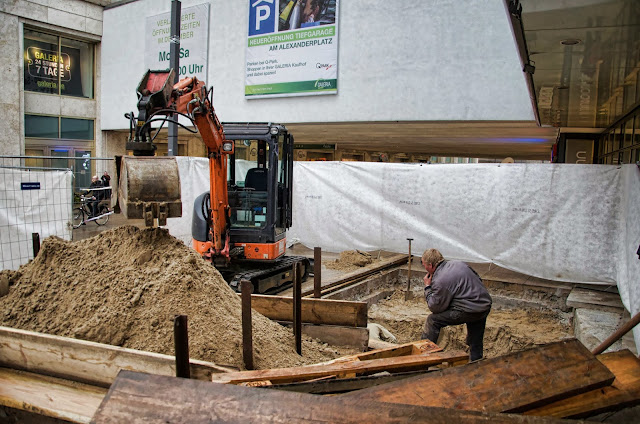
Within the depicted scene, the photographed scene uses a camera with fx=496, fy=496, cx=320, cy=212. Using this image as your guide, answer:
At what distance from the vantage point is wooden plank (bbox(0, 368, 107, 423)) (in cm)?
375

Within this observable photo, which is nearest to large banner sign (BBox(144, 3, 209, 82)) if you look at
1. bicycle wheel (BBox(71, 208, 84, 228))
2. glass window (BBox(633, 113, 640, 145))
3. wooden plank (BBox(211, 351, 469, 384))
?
bicycle wheel (BBox(71, 208, 84, 228))

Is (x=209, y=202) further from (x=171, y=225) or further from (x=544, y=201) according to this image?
(x=544, y=201)

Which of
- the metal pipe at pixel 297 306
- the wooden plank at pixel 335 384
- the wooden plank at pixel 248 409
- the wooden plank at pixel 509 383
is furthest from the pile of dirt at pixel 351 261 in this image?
the wooden plank at pixel 248 409

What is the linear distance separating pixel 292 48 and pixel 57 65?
37.8 feet

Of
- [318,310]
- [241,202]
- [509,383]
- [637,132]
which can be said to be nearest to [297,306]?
[318,310]

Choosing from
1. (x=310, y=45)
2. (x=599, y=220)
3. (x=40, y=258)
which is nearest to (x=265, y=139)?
(x=40, y=258)

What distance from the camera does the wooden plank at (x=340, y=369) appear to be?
3.56 metres

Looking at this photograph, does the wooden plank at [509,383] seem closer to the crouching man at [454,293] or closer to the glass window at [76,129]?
the crouching man at [454,293]

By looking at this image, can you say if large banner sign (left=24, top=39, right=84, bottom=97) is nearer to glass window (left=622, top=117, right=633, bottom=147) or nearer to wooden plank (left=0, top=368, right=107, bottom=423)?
wooden plank (left=0, top=368, right=107, bottom=423)

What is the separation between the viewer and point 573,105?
9195 millimetres

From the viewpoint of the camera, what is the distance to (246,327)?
163 inches

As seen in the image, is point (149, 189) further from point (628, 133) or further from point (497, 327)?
point (628, 133)

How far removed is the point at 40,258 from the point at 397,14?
41.0 ft

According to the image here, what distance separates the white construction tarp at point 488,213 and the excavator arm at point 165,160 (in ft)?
13.4
